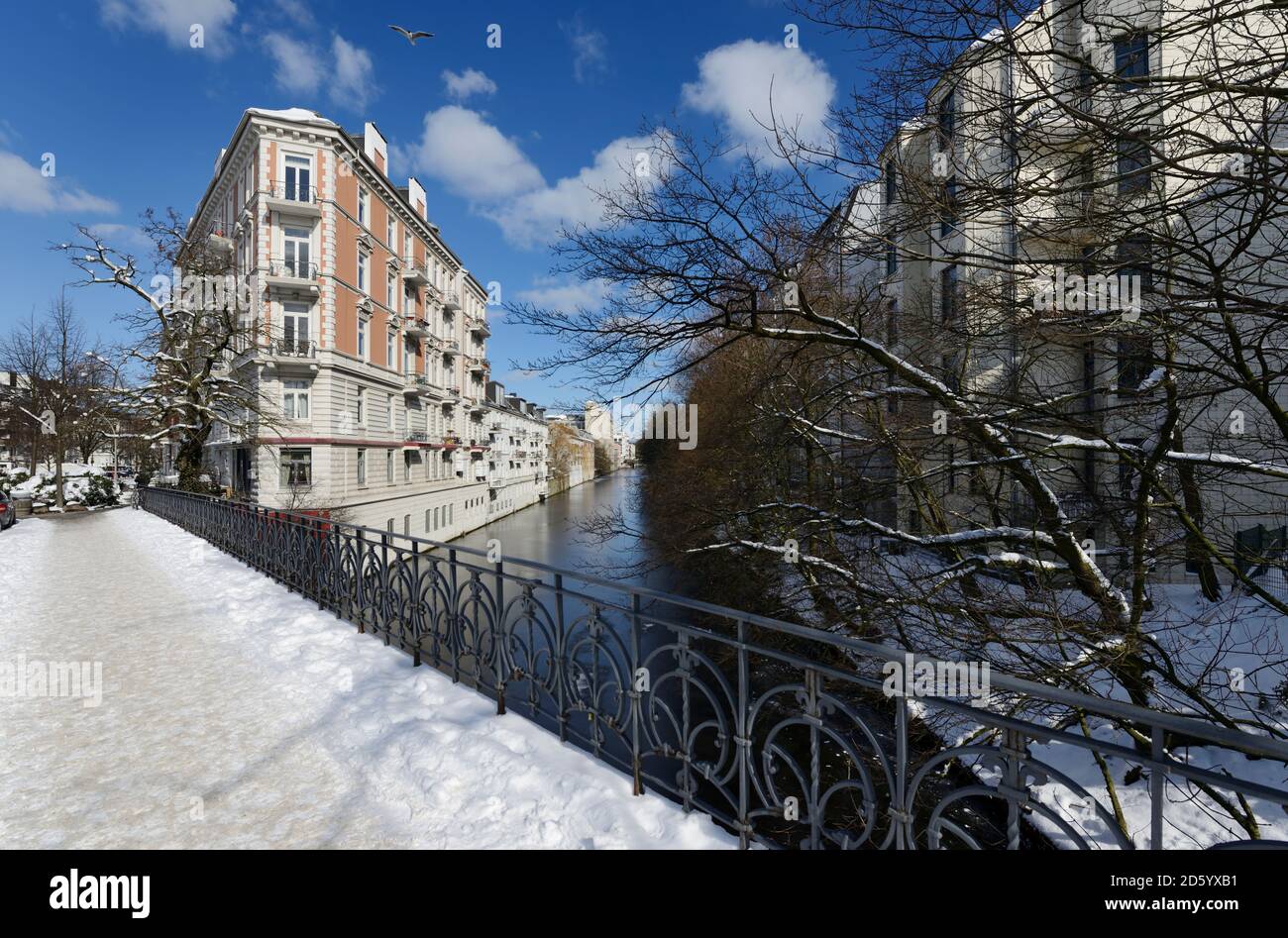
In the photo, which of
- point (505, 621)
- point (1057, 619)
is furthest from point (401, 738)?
point (1057, 619)

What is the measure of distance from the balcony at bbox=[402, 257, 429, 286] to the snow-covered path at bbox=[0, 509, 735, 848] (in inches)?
1094

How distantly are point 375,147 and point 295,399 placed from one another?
550 inches

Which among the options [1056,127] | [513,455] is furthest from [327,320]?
[513,455]

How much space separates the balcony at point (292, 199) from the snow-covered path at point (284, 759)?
21.4 meters

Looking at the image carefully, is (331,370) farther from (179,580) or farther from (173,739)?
(173,739)

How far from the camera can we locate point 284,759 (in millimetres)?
3363

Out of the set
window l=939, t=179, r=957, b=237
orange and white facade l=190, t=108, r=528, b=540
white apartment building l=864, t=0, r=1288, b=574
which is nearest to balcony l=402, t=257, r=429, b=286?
orange and white facade l=190, t=108, r=528, b=540

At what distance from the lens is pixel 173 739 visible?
3.60 metres

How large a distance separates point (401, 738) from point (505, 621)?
100 centimetres

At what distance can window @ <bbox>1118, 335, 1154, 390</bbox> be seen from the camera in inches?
181

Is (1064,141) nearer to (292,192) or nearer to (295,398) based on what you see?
(295,398)

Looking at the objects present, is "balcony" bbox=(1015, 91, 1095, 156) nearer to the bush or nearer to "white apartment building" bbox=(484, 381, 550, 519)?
the bush

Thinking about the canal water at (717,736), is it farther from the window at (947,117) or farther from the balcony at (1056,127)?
the window at (947,117)
